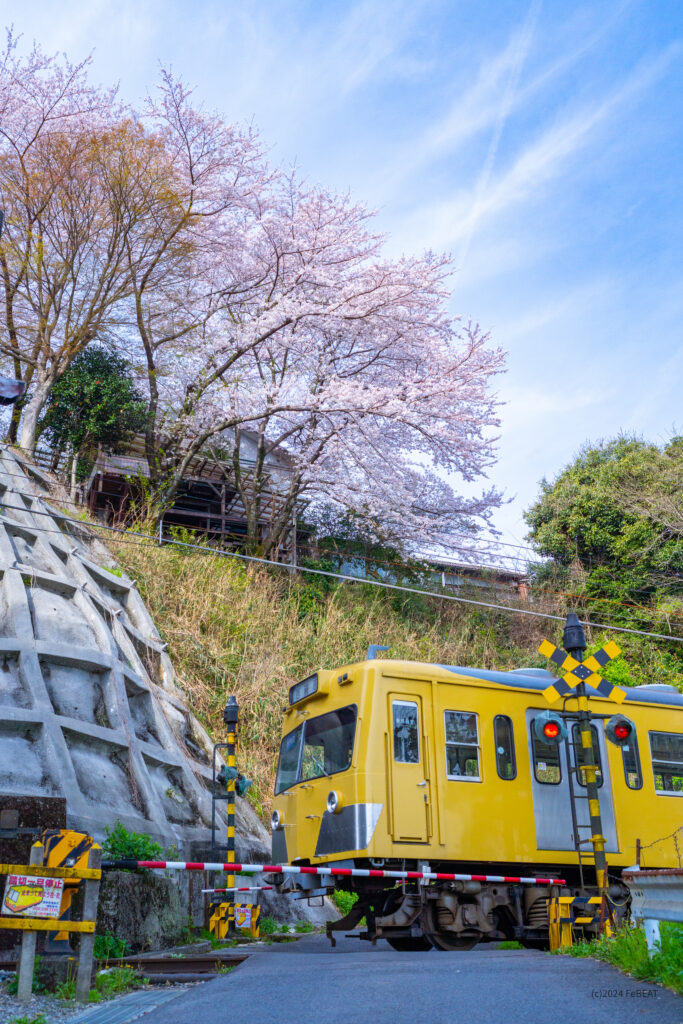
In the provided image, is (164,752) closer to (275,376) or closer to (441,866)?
(441,866)

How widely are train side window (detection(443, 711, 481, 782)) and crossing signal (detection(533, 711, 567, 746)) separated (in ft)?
2.65

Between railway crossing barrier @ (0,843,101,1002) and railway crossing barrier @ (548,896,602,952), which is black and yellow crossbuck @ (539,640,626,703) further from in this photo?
railway crossing barrier @ (0,843,101,1002)

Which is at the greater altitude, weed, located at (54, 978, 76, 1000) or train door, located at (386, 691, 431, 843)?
train door, located at (386, 691, 431, 843)

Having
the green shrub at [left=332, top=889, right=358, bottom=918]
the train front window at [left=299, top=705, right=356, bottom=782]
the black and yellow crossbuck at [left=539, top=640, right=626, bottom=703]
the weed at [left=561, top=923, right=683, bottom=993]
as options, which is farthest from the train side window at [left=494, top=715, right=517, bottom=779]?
the green shrub at [left=332, top=889, right=358, bottom=918]

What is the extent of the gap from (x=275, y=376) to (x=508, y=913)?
53.6 feet

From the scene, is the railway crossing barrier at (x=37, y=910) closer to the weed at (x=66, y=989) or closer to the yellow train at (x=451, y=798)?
the weed at (x=66, y=989)

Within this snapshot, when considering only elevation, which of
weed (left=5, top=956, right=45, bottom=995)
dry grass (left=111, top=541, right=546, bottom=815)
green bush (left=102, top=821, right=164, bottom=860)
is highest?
dry grass (left=111, top=541, right=546, bottom=815)

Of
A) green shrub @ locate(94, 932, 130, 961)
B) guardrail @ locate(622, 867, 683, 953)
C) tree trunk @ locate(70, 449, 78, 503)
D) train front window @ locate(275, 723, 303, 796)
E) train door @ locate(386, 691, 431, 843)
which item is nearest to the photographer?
guardrail @ locate(622, 867, 683, 953)

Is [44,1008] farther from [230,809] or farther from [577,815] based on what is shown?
[577,815]

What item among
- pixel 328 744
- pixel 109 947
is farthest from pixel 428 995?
pixel 328 744

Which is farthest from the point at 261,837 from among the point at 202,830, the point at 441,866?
the point at 441,866

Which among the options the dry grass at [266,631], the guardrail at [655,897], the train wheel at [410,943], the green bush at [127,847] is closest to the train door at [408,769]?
the train wheel at [410,943]

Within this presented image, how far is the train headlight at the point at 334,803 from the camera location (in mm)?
9297

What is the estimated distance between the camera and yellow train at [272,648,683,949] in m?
9.20
